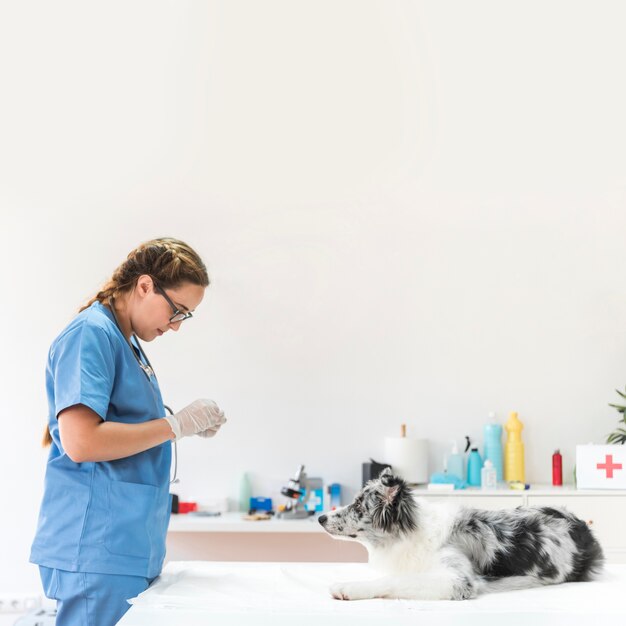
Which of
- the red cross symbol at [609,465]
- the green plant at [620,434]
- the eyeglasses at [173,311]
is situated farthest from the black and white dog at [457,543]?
the green plant at [620,434]

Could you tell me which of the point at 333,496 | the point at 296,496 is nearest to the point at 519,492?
the point at 333,496

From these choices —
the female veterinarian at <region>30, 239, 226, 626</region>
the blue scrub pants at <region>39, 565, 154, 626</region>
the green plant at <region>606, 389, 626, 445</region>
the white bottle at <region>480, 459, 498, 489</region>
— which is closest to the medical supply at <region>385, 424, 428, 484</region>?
the white bottle at <region>480, 459, 498, 489</region>

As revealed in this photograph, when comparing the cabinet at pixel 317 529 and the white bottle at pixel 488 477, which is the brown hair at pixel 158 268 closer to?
the cabinet at pixel 317 529

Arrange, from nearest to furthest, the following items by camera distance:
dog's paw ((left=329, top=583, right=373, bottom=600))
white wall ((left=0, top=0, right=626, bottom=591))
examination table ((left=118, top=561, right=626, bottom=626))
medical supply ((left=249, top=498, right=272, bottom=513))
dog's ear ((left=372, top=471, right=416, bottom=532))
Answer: examination table ((left=118, top=561, right=626, bottom=626))
dog's paw ((left=329, top=583, right=373, bottom=600))
dog's ear ((left=372, top=471, right=416, bottom=532))
medical supply ((left=249, top=498, right=272, bottom=513))
white wall ((left=0, top=0, right=626, bottom=591))

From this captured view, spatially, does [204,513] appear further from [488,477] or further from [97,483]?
[97,483]

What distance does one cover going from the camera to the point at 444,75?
12.8ft

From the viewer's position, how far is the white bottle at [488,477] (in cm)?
346

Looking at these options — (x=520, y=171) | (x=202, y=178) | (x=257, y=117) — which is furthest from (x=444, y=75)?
(x=202, y=178)

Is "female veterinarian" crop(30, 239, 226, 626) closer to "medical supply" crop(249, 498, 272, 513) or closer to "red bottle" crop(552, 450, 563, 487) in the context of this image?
"medical supply" crop(249, 498, 272, 513)

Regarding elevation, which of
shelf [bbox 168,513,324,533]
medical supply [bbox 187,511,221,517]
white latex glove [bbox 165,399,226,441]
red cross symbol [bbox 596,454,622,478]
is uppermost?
red cross symbol [bbox 596,454,622,478]

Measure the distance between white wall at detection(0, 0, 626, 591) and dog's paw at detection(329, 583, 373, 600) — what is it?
80.8 inches

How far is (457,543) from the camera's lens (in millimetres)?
1787

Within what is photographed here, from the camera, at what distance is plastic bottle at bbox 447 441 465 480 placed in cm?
361

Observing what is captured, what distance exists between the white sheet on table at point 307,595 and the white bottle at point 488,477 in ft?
4.73
